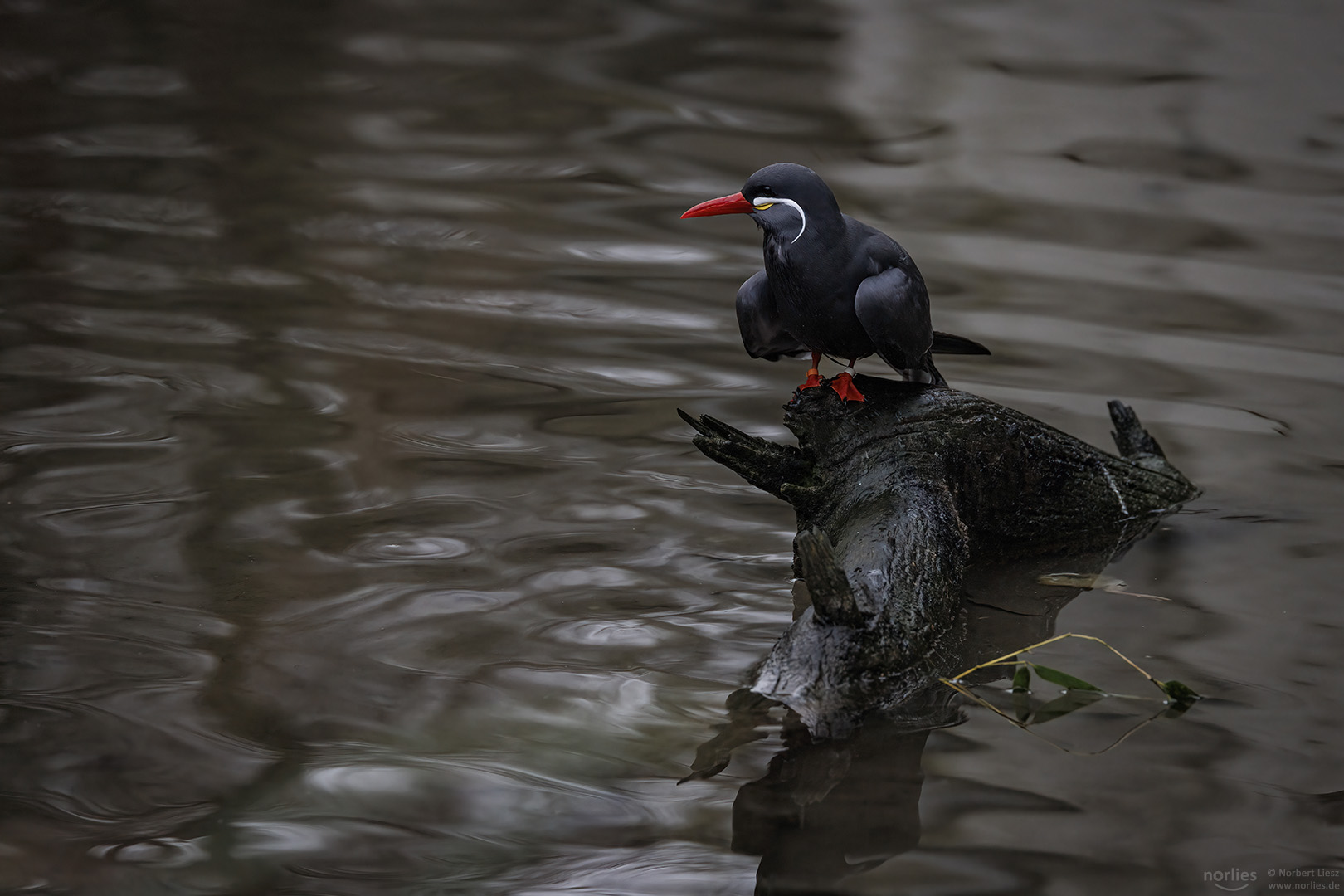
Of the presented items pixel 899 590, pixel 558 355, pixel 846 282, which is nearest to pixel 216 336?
pixel 558 355

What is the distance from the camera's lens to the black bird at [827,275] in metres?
3.12

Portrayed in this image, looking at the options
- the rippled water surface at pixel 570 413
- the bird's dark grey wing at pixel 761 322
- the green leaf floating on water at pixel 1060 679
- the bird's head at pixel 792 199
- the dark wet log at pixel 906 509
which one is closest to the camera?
the rippled water surface at pixel 570 413

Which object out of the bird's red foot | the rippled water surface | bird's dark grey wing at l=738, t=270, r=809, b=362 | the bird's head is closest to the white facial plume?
the bird's head

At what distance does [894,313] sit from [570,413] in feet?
5.76

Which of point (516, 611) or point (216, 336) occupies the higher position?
point (216, 336)

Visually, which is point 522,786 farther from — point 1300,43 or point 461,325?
point 1300,43

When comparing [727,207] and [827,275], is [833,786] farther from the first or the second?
[727,207]

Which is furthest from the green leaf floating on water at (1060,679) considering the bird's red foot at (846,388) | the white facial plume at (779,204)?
the white facial plume at (779,204)

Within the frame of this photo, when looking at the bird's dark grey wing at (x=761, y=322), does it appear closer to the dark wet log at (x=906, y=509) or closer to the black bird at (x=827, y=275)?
the black bird at (x=827, y=275)

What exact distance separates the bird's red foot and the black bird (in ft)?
0.05

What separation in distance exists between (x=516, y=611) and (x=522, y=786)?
798 mm

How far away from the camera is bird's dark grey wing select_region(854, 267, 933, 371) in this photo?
313cm

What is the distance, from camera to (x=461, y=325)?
5344 mm

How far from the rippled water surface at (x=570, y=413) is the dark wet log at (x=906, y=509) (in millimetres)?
162
